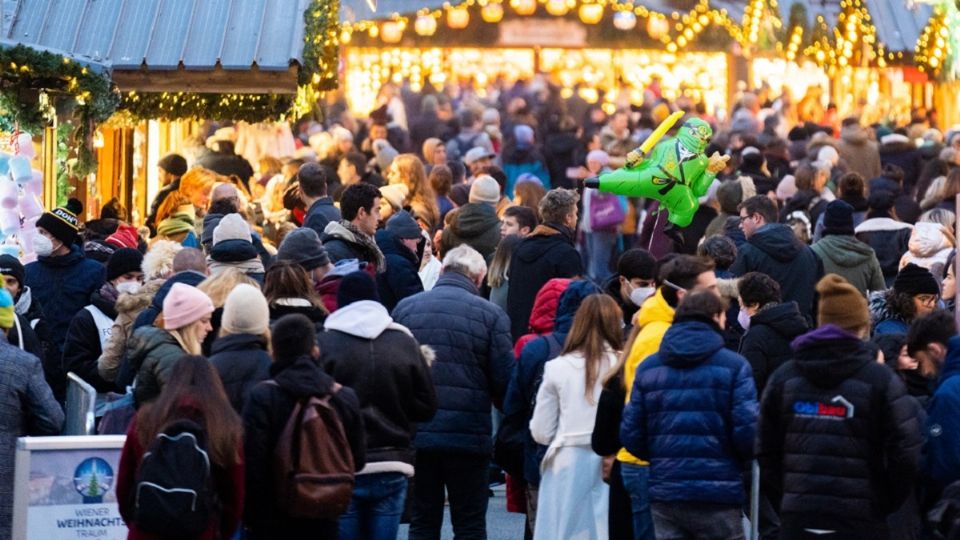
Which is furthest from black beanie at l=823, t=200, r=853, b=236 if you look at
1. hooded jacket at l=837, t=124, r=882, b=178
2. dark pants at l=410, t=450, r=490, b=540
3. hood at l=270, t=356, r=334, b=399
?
hooded jacket at l=837, t=124, r=882, b=178

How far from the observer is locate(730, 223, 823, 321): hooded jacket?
543 inches

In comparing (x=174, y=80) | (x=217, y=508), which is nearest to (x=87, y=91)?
(x=174, y=80)

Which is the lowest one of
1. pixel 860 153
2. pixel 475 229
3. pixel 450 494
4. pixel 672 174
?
pixel 450 494

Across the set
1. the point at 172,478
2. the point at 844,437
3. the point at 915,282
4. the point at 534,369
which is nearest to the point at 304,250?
the point at 534,369

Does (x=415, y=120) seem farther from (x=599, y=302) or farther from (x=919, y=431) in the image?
(x=919, y=431)

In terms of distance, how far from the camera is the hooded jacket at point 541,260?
13.8 m

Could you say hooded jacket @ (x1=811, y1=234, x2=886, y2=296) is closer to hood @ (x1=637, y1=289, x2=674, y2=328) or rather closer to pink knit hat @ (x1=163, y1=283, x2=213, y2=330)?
hood @ (x1=637, y1=289, x2=674, y2=328)

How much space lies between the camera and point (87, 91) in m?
15.3

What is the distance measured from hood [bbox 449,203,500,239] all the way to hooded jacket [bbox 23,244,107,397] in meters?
2.98

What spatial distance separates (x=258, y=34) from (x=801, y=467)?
9361 millimetres

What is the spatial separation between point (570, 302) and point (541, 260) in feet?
8.96

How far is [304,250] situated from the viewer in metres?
12.2

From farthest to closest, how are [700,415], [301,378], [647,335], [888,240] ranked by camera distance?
[888,240] → [647,335] → [700,415] → [301,378]

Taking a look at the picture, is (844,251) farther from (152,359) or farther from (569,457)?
(152,359)
